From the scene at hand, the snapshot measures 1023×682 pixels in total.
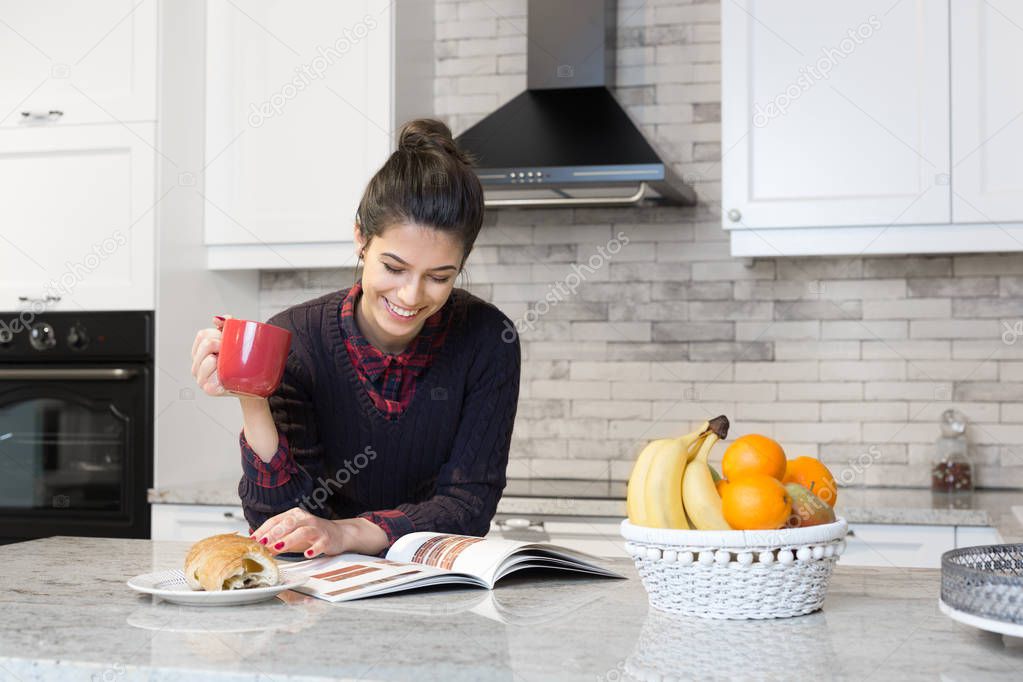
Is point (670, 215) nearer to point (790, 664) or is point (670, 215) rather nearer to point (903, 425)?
point (903, 425)

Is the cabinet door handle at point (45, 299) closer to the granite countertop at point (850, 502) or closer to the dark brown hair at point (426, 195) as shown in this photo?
the granite countertop at point (850, 502)

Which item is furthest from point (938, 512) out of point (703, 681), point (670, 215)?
point (703, 681)

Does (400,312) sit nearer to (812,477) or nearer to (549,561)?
(549,561)

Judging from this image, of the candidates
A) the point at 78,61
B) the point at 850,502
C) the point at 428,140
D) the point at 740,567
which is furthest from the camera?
the point at 78,61

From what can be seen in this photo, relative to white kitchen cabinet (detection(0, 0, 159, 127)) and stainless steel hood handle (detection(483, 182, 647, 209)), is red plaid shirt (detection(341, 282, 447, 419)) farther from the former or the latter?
white kitchen cabinet (detection(0, 0, 159, 127))

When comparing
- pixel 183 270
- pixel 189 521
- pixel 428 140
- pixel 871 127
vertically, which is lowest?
pixel 189 521

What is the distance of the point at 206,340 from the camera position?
1.43m

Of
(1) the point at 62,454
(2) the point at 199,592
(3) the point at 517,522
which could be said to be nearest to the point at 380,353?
(2) the point at 199,592

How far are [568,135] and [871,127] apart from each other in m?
0.82

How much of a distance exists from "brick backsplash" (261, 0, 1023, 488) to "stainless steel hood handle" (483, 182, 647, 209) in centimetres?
30

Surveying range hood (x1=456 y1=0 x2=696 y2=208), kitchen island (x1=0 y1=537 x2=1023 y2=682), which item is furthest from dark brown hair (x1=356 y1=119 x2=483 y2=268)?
range hood (x1=456 y1=0 x2=696 y2=208)

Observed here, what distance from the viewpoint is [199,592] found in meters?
1.19

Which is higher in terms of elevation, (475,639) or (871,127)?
(871,127)

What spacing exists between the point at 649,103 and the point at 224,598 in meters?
2.54
